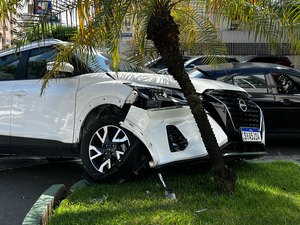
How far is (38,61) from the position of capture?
6.08 metres

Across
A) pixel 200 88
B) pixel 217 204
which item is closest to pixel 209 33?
pixel 200 88

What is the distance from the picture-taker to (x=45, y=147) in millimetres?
5820

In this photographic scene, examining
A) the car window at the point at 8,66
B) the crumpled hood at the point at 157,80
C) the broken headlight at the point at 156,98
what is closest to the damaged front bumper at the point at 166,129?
the broken headlight at the point at 156,98

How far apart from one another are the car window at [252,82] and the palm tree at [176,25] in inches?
121

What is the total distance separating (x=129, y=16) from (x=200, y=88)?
148 cm

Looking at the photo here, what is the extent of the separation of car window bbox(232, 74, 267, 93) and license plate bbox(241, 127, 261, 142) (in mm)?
2339

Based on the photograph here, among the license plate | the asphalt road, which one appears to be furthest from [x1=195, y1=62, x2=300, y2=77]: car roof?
the license plate

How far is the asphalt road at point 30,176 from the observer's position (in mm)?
5117

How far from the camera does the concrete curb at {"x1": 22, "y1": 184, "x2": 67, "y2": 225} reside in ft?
13.3

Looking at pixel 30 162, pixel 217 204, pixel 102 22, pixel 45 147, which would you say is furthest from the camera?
pixel 30 162

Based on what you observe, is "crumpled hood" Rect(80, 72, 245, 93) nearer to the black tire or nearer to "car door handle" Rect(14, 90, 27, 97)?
the black tire

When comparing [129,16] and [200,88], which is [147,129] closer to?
[200,88]

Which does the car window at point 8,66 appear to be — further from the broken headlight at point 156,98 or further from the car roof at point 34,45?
the broken headlight at point 156,98

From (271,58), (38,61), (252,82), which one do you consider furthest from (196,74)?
(271,58)
